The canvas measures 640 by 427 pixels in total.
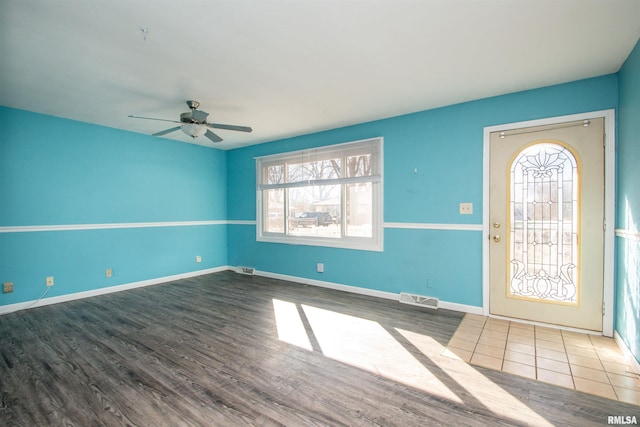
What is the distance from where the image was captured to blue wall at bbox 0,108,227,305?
145 inches

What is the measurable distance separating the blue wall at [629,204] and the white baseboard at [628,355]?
0.04 m

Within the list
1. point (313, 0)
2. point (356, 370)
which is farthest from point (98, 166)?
point (356, 370)

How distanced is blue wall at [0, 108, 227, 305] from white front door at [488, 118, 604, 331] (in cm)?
498

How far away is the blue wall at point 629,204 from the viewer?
230cm

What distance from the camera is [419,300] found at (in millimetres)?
3826

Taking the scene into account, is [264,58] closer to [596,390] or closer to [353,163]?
[353,163]

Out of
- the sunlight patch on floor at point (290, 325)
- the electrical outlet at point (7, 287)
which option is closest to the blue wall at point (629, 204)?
the sunlight patch on floor at point (290, 325)

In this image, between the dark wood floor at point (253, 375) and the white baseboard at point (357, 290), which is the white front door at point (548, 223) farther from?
the dark wood floor at point (253, 375)

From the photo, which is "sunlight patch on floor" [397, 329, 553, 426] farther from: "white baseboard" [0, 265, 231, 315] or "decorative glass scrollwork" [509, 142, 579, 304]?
"white baseboard" [0, 265, 231, 315]

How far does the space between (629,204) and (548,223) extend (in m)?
0.67

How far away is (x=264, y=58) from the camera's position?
8.32 ft

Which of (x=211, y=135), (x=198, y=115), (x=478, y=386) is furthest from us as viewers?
(x=211, y=135)

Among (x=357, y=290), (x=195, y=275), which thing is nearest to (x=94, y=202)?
Result: (x=195, y=275)

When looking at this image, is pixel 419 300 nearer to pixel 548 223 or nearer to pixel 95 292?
pixel 548 223
